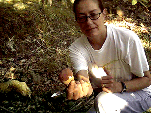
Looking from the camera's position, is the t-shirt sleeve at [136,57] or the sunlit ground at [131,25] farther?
the sunlit ground at [131,25]

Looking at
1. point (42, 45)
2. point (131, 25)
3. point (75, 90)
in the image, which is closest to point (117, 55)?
point (75, 90)

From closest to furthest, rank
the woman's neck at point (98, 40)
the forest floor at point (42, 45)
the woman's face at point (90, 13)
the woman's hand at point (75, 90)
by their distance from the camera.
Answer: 1. the woman's hand at point (75, 90)
2. the woman's face at point (90, 13)
3. the woman's neck at point (98, 40)
4. the forest floor at point (42, 45)

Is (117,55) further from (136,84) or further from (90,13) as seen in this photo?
(90,13)

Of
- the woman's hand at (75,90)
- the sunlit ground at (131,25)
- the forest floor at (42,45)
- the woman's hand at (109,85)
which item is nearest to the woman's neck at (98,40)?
the woman's hand at (109,85)

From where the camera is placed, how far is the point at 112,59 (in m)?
2.34

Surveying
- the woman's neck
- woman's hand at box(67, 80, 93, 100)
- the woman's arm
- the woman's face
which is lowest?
the woman's arm

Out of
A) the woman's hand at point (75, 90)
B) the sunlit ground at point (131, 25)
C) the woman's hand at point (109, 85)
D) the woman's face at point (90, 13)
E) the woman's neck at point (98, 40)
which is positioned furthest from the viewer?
the sunlit ground at point (131, 25)

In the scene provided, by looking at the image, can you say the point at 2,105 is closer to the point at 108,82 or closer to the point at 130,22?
the point at 108,82

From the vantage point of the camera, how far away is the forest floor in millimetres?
3656

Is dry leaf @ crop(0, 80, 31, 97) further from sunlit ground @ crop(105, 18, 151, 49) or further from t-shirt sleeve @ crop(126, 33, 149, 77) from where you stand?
sunlit ground @ crop(105, 18, 151, 49)

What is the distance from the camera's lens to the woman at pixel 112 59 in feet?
7.06

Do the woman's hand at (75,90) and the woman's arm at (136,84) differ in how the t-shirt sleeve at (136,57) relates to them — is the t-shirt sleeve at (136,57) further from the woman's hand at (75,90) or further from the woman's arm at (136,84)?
the woman's hand at (75,90)

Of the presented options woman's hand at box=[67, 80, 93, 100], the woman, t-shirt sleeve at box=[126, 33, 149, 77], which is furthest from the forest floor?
woman's hand at box=[67, 80, 93, 100]

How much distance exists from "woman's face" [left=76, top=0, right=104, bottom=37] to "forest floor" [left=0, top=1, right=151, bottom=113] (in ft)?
5.78
